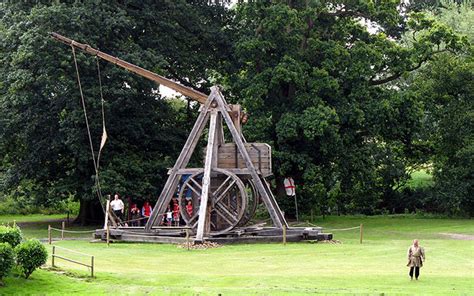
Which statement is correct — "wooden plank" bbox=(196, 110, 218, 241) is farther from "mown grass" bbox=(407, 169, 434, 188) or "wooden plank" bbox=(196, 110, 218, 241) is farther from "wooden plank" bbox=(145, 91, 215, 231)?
"mown grass" bbox=(407, 169, 434, 188)

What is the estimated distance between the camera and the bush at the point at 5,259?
17.7m

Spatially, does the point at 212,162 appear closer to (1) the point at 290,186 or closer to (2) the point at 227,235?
(2) the point at 227,235

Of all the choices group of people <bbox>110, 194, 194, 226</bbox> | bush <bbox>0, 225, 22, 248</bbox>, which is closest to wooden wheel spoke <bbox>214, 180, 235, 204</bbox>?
group of people <bbox>110, 194, 194, 226</bbox>

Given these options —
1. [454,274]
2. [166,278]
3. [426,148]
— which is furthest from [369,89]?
[166,278]

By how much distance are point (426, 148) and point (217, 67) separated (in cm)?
1344

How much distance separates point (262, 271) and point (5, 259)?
6.98 meters

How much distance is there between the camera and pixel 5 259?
17797 mm

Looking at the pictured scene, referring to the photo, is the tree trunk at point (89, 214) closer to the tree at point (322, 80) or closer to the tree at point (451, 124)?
the tree at point (322, 80)

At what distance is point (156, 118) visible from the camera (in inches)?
1610

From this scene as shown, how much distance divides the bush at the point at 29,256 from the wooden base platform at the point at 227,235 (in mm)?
9383

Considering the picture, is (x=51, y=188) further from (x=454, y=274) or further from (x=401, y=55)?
(x=454, y=274)

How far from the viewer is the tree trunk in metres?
41.9

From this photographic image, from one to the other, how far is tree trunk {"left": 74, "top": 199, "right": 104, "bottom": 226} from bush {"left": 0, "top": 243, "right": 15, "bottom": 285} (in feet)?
78.0

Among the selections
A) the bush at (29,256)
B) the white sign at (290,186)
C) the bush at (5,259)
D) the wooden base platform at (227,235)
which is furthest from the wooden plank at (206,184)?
the white sign at (290,186)
